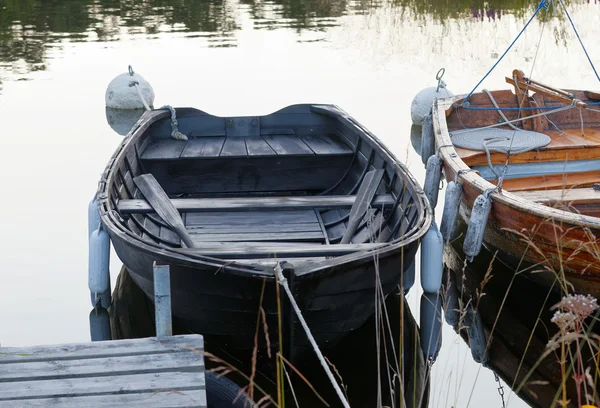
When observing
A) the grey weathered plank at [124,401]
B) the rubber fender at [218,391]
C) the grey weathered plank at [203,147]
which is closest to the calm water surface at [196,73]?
the grey weathered plank at [203,147]

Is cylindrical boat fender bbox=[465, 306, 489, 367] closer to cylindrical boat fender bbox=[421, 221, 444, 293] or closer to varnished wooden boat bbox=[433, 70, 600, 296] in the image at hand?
cylindrical boat fender bbox=[421, 221, 444, 293]

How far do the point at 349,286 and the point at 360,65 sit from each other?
32.6 feet

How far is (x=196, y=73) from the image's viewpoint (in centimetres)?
1315

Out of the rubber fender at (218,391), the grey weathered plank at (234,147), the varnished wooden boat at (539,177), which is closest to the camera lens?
the rubber fender at (218,391)

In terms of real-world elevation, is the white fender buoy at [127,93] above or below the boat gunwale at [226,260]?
below

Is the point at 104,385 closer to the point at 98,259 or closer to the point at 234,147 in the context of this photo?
the point at 98,259

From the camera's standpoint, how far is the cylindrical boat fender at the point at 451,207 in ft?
19.1

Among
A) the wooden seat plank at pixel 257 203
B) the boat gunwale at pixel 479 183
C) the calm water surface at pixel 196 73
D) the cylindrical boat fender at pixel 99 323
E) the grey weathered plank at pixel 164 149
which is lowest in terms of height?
the cylindrical boat fender at pixel 99 323


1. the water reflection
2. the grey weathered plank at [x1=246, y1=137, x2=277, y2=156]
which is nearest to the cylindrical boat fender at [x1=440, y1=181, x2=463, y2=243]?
the grey weathered plank at [x1=246, y1=137, x2=277, y2=156]

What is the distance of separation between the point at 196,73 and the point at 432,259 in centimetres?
867

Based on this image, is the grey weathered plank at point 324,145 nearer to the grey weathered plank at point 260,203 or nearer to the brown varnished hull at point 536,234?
the brown varnished hull at point 536,234

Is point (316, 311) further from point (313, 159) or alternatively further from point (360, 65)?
point (360, 65)

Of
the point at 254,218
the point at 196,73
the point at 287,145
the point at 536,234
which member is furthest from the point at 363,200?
the point at 196,73

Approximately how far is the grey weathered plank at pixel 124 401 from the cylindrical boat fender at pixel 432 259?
225 centimetres
